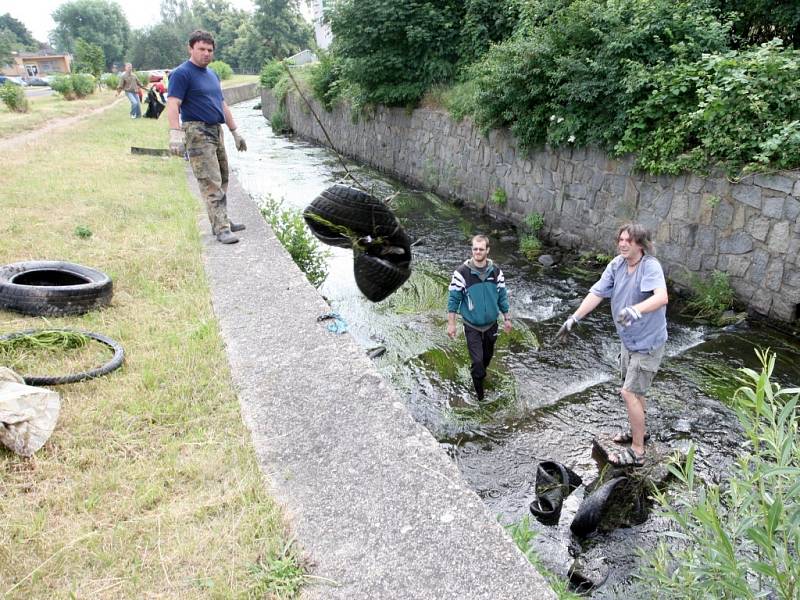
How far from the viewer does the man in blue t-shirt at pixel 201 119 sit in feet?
20.6

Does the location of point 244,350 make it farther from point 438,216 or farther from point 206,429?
point 438,216

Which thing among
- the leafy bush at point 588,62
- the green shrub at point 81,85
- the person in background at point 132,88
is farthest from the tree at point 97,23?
the leafy bush at point 588,62

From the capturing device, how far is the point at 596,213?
338 inches

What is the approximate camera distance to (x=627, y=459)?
420 cm

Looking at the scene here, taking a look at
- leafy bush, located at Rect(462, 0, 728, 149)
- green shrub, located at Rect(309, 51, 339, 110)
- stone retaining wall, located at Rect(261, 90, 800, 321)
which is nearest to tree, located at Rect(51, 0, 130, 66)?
green shrub, located at Rect(309, 51, 339, 110)

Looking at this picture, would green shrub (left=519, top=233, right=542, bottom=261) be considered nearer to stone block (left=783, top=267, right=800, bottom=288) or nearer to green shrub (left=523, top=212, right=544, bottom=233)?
green shrub (left=523, top=212, right=544, bottom=233)

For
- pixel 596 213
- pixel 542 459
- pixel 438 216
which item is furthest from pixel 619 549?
pixel 438 216

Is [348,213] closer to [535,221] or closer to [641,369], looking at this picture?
[641,369]

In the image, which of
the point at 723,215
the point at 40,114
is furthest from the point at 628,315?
the point at 40,114

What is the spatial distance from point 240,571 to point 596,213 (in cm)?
768

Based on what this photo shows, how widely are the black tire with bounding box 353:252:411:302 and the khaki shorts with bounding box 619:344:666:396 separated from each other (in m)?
1.95

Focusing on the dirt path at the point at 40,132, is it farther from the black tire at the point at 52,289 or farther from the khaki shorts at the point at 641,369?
the khaki shorts at the point at 641,369

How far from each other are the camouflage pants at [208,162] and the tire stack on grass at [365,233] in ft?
8.17

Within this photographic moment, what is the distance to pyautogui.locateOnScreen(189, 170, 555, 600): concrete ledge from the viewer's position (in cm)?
228
